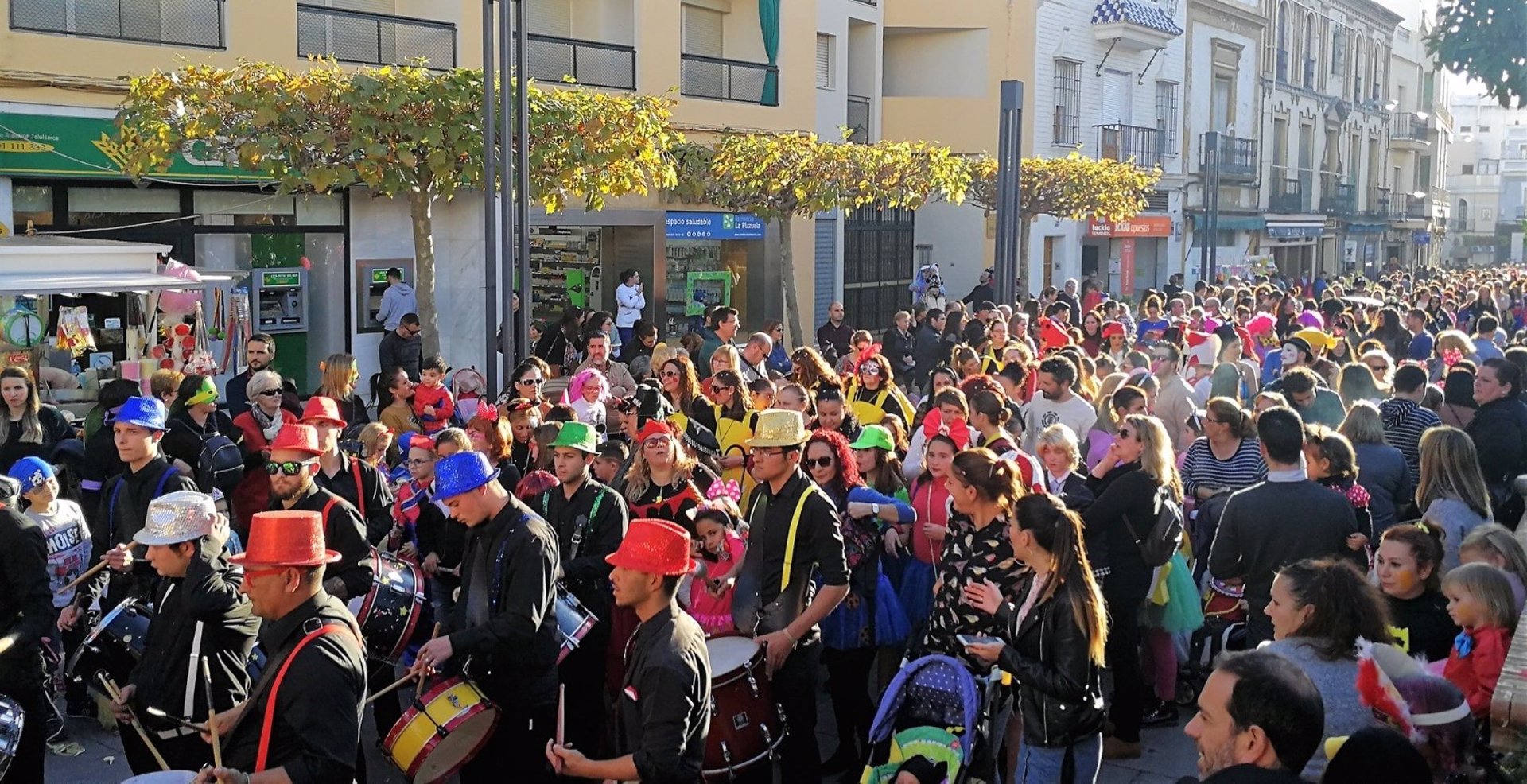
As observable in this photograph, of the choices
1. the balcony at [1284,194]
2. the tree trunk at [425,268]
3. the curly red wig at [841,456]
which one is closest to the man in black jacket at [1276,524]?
the curly red wig at [841,456]

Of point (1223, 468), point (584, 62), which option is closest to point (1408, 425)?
point (1223, 468)

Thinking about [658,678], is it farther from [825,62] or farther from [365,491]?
[825,62]

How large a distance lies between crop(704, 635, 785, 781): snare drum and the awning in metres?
7.21

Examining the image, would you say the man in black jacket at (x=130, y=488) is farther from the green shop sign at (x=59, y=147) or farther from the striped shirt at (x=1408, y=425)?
the green shop sign at (x=59, y=147)

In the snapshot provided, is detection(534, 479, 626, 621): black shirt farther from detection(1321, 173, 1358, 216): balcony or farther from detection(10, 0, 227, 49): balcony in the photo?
detection(1321, 173, 1358, 216): balcony

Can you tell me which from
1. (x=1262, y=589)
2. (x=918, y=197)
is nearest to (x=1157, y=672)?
(x=1262, y=589)

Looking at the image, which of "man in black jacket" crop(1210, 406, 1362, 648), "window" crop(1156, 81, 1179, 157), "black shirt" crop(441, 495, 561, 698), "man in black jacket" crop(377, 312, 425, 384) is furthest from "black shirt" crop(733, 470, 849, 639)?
"window" crop(1156, 81, 1179, 157)

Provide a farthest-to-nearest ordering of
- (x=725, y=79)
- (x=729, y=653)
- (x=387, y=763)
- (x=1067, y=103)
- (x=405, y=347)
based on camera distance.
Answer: (x=1067, y=103) → (x=725, y=79) → (x=405, y=347) → (x=387, y=763) → (x=729, y=653)

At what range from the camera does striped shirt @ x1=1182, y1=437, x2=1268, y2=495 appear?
26.4ft

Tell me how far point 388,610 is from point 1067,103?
2953cm

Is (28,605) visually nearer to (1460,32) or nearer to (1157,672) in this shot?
(1157,672)

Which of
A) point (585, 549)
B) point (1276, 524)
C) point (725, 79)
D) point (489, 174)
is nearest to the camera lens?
point (1276, 524)

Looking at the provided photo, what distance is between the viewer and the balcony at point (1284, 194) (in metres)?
45.7

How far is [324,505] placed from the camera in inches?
241
